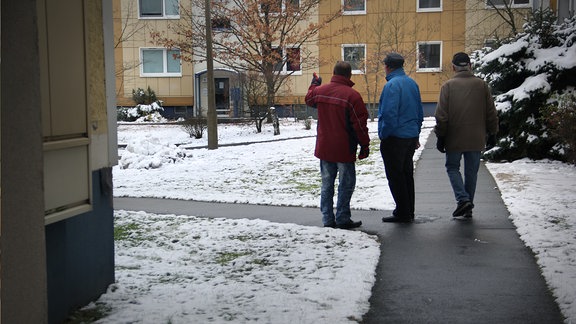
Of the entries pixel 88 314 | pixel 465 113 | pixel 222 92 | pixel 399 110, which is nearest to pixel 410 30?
pixel 222 92

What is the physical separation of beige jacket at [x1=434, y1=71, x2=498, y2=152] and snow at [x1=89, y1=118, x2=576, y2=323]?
1.00m

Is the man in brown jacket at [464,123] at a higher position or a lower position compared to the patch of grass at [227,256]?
higher

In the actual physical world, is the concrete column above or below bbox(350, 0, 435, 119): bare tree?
below

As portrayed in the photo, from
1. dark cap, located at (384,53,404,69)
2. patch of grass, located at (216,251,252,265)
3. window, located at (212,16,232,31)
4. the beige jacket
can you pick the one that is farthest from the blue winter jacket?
window, located at (212,16,232,31)

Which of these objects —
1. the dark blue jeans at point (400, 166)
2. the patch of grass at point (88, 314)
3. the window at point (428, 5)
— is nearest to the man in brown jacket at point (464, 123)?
the dark blue jeans at point (400, 166)

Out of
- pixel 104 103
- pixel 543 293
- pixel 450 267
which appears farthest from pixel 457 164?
pixel 104 103

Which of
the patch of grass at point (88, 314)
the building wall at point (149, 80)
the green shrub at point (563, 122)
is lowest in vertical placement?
the patch of grass at point (88, 314)

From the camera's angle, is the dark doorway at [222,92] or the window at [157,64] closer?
the window at [157,64]

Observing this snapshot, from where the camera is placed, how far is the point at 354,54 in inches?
1455

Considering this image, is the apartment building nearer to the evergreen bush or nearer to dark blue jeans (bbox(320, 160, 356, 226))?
the evergreen bush

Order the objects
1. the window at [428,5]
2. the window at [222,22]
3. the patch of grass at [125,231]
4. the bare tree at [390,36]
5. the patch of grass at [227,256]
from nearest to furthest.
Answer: the patch of grass at [227,256] < the patch of grass at [125,231] < the window at [222,22] < the bare tree at [390,36] < the window at [428,5]

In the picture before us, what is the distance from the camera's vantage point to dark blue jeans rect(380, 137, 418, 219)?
795cm

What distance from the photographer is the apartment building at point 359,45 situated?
3584 cm

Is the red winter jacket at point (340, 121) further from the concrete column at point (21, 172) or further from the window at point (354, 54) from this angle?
the window at point (354, 54)
